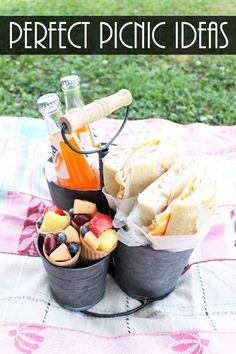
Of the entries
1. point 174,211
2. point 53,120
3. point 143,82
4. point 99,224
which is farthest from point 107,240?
point 143,82

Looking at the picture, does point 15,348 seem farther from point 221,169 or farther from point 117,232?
point 221,169

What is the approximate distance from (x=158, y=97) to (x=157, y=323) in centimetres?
112

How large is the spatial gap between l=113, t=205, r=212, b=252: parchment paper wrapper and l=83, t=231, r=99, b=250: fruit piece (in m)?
0.05

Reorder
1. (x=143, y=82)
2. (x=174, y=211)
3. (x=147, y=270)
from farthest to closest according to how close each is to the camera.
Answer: (x=143, y=82), (x=147, y=270), (x=174, y=211)

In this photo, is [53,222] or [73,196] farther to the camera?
[73,196]

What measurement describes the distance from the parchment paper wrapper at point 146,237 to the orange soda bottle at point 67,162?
5.3 inches

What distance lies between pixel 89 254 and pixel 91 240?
1.4 inches

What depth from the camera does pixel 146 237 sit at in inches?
32.8

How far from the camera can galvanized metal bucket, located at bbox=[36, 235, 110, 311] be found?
0.85m

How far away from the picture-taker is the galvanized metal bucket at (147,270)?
869mm

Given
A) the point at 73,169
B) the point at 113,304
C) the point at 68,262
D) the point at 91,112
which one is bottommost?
the point at 113,304

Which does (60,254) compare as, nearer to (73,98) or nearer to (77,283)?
(77,283)

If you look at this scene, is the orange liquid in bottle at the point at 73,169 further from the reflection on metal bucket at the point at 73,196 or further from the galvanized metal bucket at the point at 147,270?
the galvanized metal bucket at the point at 147,270

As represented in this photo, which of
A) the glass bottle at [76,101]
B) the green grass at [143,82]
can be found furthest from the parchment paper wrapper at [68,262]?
the green grass at [143,82]
